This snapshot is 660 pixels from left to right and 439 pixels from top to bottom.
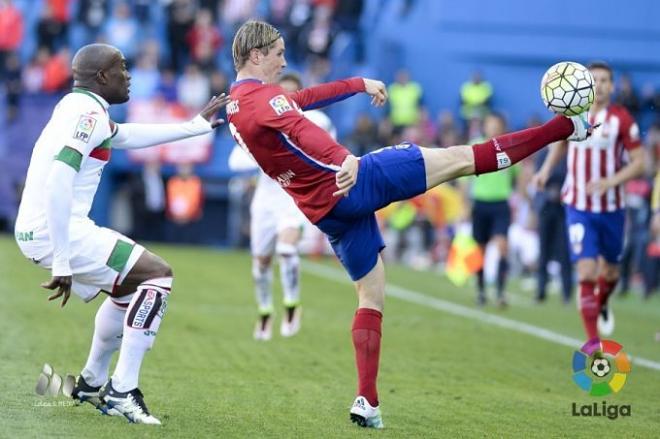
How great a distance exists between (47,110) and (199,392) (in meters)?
17.3

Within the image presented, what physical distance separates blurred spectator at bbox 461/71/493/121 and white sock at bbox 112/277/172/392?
63.9 ft

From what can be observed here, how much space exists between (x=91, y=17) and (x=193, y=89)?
10.8 ft

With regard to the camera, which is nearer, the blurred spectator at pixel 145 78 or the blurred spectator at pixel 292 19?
the blurred spectator at pixel 145 78

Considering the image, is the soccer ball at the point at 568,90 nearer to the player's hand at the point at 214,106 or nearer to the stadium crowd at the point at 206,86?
the player's hand at the point at 214,106

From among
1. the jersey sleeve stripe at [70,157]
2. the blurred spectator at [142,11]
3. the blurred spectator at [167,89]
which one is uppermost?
the blurred spectator at [142,11]

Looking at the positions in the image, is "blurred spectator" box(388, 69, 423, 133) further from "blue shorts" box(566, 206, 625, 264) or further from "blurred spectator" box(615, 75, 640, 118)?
"blue shorts" box(566, 206, 625, 264)

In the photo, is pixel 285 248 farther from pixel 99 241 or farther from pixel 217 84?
pixel 217 84

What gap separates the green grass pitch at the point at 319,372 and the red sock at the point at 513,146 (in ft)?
4.94

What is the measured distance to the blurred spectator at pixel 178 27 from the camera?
86.9 feet

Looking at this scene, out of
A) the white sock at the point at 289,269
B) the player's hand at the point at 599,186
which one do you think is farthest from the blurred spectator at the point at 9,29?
the player's hand at the point at 599,186

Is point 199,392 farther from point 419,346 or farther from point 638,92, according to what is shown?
point 638,92

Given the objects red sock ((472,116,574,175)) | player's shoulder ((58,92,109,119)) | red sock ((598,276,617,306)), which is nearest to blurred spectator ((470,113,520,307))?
red sock ((598,276,617,306))

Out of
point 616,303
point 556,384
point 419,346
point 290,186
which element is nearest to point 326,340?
point 419,346

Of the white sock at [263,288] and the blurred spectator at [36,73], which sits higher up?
the blurred spectator at [36,73]
